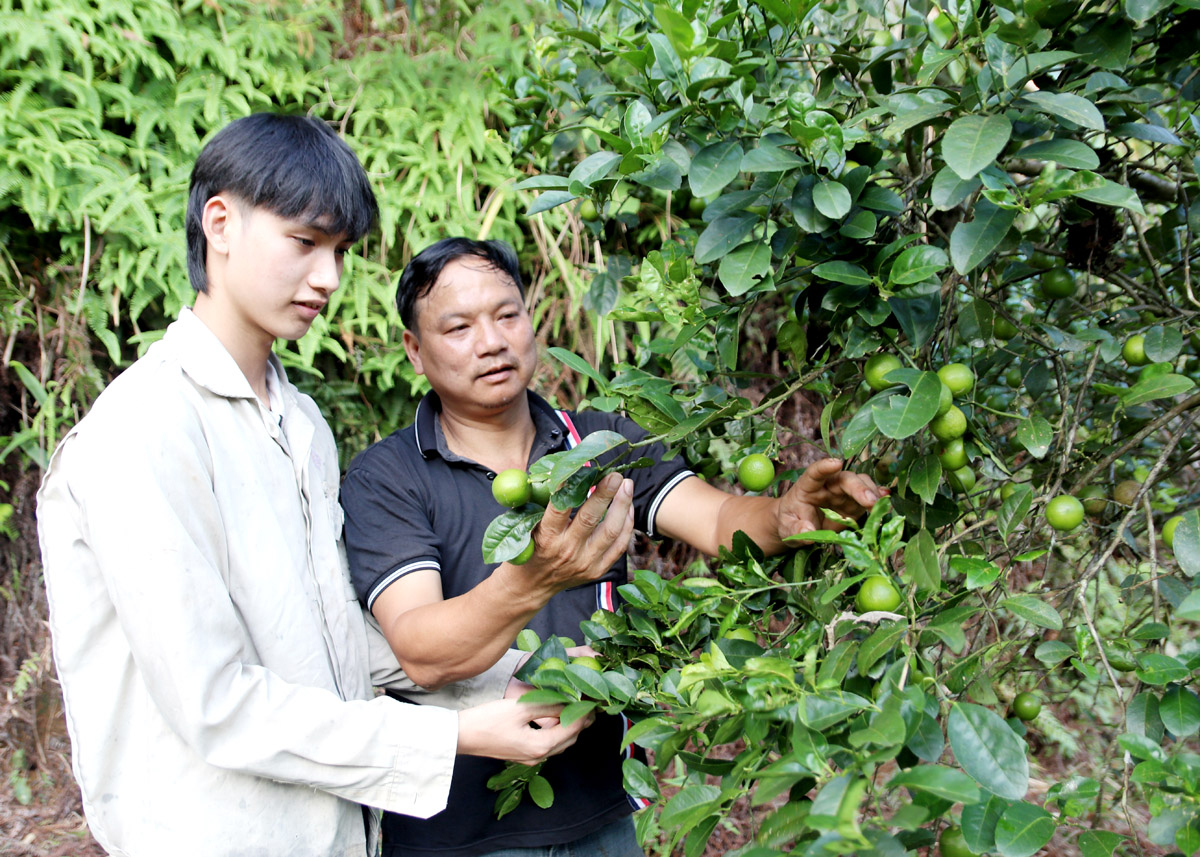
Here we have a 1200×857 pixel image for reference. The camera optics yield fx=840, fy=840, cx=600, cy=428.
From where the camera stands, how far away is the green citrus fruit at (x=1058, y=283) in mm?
1495

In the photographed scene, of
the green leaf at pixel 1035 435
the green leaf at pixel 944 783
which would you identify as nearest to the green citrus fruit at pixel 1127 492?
the green leaf at pixel 1035 435

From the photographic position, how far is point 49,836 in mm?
2840

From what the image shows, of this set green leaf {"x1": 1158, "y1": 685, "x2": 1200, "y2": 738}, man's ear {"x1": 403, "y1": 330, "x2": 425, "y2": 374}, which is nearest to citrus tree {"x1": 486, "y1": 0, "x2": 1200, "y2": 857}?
green leaf {"x1": 1158, "y1": 685, "x2": 1200, "y2": 738}

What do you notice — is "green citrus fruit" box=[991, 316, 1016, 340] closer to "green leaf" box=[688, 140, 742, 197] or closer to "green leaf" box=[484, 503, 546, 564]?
"green leaf" box=[688, 140, 742, 197]

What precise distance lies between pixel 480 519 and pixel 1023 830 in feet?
3.71

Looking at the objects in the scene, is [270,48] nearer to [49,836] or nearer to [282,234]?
[282,234]

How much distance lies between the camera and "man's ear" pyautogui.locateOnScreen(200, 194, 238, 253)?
4.51ft

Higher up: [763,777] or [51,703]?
[763,777]

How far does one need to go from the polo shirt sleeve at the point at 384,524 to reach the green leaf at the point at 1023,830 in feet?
3.34

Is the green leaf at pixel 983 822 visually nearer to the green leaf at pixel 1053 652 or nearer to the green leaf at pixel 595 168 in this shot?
the green leaf at pixel 1053 652

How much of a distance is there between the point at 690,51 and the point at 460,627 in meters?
0.92

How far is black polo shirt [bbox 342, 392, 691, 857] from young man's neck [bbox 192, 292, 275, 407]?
329 mm

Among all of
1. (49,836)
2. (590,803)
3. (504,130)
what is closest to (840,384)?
(590,803)

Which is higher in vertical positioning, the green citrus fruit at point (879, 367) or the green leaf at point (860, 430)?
the green citrus fruit at point (879, 367)
